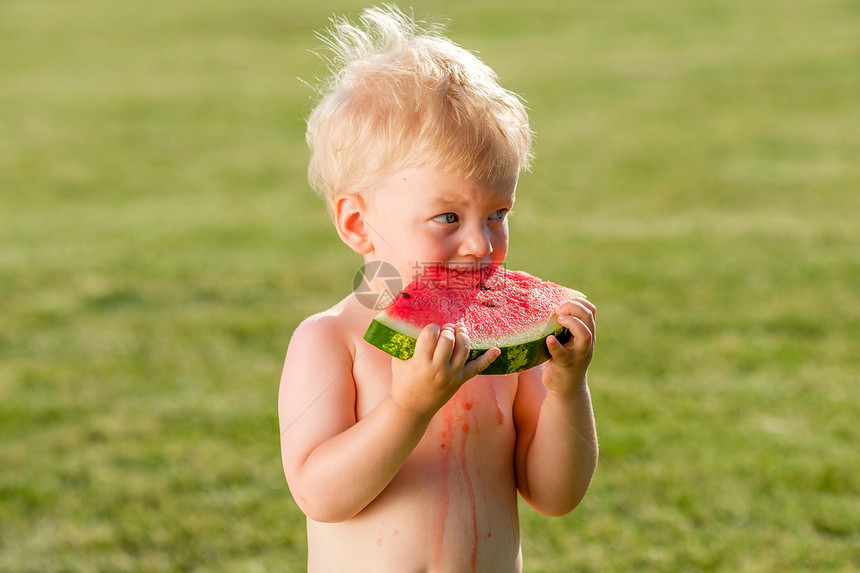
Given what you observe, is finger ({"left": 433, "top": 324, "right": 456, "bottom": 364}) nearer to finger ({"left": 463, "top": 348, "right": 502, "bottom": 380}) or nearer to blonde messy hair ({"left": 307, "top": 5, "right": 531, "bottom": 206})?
finger ({"left": 463, "top": 348, "right": 502, "bottom": 380})

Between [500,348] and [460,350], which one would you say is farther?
[500,348]

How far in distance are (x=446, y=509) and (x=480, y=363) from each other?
0.39 meters

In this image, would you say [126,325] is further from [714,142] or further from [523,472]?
[714,142]

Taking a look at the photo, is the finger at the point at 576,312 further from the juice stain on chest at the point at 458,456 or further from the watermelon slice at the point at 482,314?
the juice stain on chest at the point at 458,456

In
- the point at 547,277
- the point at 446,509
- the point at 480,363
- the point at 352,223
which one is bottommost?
the point at 547,277

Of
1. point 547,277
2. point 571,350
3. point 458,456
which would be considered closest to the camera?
point 571,350

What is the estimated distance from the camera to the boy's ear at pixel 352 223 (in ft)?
7.64

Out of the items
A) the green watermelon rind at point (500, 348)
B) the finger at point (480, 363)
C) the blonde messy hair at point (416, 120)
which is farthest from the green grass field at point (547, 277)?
the finger at point (480, 363)

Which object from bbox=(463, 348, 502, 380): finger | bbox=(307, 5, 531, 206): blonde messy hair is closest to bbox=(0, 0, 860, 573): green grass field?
bbox=(307, 5, 531, 206): blonde messy hair

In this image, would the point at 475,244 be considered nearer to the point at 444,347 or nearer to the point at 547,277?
the point at 444,347

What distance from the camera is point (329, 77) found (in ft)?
8.42

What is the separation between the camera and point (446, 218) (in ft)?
7.23

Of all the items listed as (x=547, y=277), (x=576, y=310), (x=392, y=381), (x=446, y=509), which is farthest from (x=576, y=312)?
(x=547, y=277)

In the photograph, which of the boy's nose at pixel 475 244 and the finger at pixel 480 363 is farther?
the boy's nose at pixel 475 244
